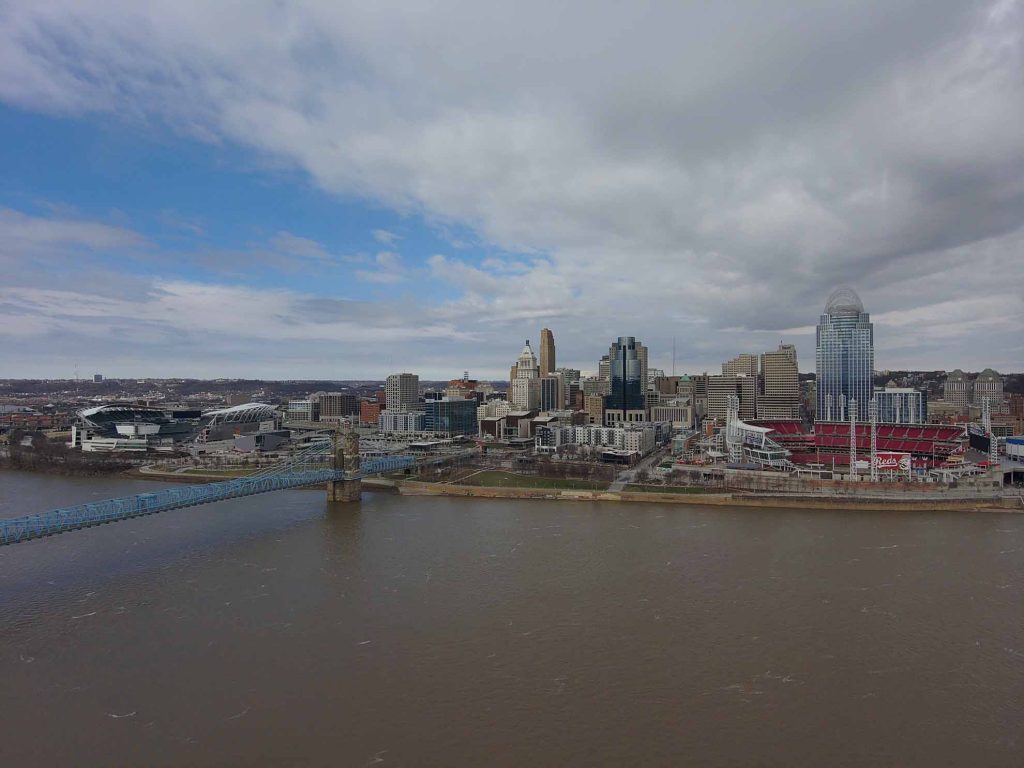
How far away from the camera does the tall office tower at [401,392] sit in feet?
166

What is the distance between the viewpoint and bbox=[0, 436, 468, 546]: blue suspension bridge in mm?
11227

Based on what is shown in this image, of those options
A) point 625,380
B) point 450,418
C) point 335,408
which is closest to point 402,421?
point 450,418

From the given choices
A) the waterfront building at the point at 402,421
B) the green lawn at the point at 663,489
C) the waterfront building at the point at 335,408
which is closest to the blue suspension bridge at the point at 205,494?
the green lawn at the point at 663,489

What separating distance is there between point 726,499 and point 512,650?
13031mm

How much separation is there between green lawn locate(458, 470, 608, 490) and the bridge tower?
13.1ft

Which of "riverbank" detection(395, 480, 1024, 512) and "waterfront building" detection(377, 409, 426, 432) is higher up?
"waterfront building" detection(377, 409, 426, 432)

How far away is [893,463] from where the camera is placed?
71.1 ft

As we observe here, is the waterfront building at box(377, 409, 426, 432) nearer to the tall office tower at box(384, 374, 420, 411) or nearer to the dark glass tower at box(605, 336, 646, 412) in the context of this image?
the tall office tower at box(384, 374, 420, 411)

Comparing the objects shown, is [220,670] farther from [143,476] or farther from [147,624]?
[143,476]

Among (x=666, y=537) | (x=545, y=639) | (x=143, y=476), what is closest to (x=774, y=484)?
(x=666, y=537)

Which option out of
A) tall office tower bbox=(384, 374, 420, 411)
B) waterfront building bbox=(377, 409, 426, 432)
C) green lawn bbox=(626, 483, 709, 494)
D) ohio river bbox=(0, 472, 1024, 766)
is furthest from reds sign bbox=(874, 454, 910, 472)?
tall office tower bbox=(384, 374, 420, 411)

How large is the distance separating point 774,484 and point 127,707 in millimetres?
18964

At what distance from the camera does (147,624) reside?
351 inches

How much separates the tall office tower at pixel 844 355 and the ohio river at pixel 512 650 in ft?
133
